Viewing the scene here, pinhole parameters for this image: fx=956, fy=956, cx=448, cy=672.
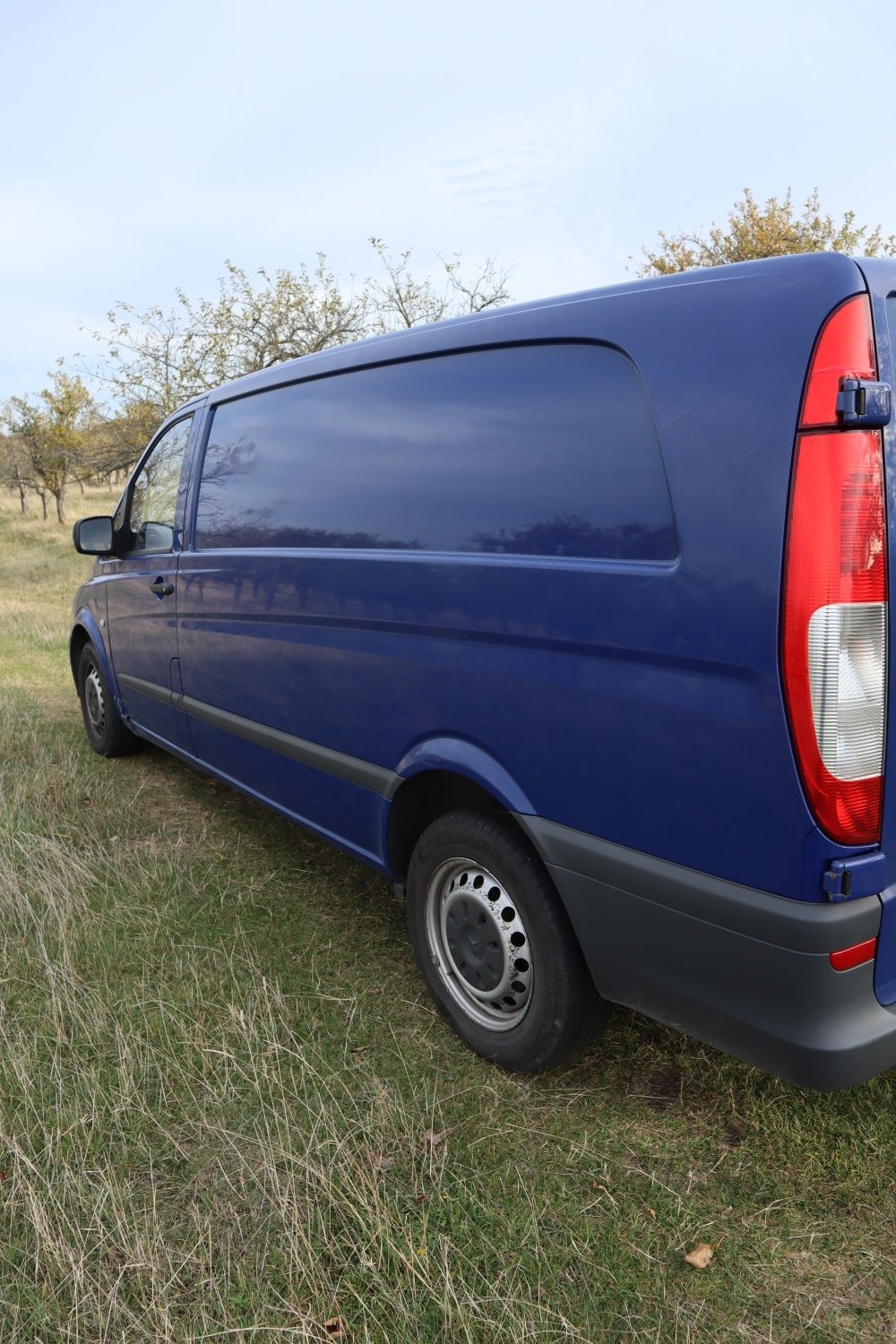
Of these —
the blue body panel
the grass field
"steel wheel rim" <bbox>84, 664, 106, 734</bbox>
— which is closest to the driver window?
"steel wheel rim" <bbox>84, 664, 106, 734</bbox>

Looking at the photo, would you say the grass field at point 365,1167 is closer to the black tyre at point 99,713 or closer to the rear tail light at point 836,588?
the rear tail light at point 836,588

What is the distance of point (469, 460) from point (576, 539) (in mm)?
489

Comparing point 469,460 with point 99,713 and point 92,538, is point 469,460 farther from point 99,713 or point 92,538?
point 99,713

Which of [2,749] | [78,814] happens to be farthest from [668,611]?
[2,749]

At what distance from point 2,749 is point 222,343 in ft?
48.3

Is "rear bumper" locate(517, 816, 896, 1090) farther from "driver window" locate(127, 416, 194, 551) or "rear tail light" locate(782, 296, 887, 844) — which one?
"driver window" locate(127, 416, 194, 551)

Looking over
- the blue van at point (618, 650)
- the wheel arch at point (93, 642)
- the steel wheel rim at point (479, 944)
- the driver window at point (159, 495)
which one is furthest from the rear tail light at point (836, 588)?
the wheel arch at point (93, 642)

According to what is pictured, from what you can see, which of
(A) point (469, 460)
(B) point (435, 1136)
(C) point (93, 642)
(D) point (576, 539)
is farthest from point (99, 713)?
(D) point (576, 539)

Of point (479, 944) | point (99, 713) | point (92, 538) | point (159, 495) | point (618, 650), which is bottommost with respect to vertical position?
point (479, 944)

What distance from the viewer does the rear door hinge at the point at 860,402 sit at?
1.71 m

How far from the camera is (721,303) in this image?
1928 millimetres

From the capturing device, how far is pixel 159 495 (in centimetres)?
471

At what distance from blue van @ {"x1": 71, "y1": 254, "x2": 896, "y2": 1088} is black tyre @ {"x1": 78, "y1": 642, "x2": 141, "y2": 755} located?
8.24 feet

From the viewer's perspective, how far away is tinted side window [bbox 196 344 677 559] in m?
2.11
